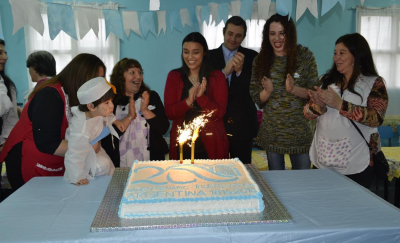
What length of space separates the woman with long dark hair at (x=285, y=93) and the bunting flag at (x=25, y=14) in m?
1.47

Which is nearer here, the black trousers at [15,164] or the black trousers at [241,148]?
the black trousers at [15,164]

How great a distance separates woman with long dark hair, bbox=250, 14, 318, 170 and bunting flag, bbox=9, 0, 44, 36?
4.81ft

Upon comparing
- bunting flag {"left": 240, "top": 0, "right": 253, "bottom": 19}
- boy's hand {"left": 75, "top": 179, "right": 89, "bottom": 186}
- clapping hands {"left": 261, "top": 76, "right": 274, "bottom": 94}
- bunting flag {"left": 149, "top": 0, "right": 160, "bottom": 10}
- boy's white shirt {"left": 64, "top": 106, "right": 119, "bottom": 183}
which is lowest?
boy's hand {"left": 75, "top": 179, "right": 89, "bottom": 186}

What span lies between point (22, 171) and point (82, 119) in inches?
19.8

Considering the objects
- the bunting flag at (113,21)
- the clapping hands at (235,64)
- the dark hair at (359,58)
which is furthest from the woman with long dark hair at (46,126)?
the bunting flag at (113,21)

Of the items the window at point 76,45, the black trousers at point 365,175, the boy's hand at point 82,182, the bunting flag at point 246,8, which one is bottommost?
the black trousers at point 365,175

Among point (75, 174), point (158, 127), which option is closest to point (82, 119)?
point (75, 174)

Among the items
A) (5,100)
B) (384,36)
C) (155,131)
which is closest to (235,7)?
(155,131)

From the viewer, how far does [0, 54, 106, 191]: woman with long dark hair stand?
1800 mm

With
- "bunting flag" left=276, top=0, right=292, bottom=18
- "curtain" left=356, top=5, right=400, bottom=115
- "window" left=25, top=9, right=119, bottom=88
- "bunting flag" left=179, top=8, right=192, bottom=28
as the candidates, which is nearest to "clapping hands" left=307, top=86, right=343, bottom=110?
"bunting flag" left=276, top=0, right=292, bottom=18

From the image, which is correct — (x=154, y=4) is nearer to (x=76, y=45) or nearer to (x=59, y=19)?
(x=59, y=19)

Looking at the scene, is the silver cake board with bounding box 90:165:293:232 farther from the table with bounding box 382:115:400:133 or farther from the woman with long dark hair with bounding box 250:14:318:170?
the table with bounding box 382:115:400:133

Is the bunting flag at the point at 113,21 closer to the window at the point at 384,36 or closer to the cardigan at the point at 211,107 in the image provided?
the cardigan at the point at 211,107

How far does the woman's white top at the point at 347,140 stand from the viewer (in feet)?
6.61
